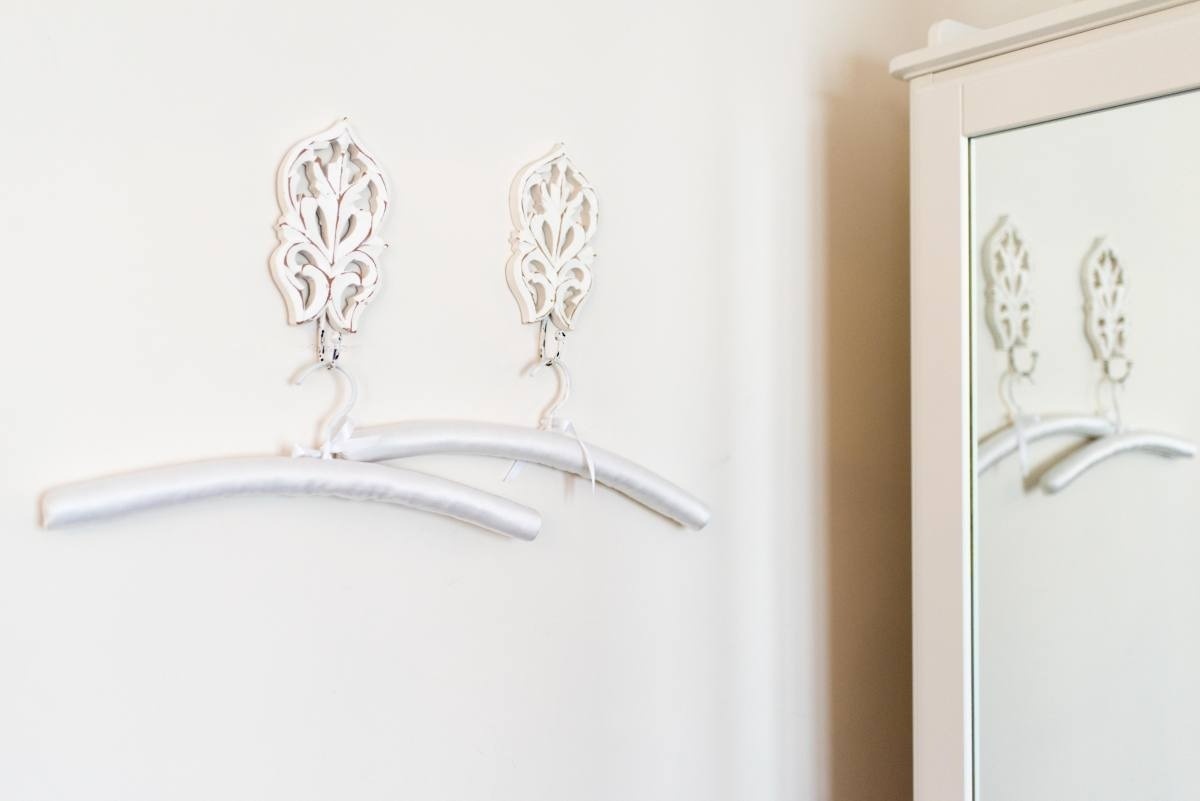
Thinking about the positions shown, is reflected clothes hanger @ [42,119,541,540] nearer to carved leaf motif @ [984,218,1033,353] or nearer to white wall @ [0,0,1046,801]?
white wall @ [0,0,1046,801]

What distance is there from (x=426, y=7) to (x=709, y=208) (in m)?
0.38

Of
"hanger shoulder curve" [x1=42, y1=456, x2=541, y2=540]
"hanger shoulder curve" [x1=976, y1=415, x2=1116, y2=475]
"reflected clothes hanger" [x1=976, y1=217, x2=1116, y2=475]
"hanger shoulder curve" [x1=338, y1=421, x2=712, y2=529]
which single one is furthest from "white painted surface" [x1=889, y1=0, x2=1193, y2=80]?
"hanger shoulder curve" [x1=42, y1=456, x2=541, y2=540]

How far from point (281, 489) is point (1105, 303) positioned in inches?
30.4

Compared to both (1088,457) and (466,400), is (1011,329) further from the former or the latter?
(466,400)

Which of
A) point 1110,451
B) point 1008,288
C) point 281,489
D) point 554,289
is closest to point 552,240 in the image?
point 554,289

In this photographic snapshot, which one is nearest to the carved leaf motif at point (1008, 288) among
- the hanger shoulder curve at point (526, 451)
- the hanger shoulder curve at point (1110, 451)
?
the hanger shoulder curve at point (1110, 451)

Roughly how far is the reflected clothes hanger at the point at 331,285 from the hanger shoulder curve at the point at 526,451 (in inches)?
0.7

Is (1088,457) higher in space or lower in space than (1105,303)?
lower

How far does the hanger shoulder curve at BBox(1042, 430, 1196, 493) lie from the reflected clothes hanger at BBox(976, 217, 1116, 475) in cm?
3

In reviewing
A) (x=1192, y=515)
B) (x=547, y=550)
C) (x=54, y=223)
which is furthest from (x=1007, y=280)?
(x=54, y=223)

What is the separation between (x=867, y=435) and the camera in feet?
4.35

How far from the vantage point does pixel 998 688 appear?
3.46 ft

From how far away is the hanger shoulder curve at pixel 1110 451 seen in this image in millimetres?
936

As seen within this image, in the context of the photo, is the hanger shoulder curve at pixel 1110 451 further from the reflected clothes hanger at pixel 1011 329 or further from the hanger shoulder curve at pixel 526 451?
the hanger shoulder curve at pixel 526 451
